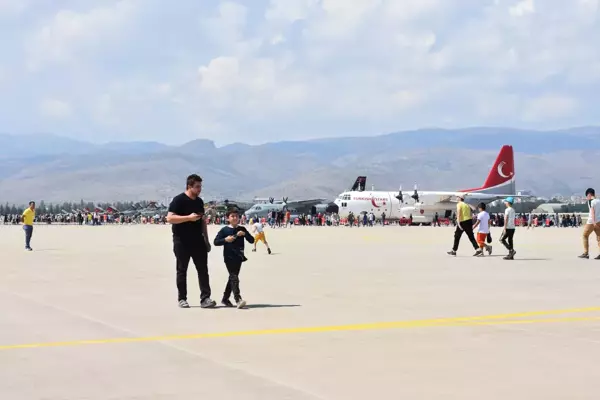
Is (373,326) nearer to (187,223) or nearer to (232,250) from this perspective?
(232,250)

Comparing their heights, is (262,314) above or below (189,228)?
below

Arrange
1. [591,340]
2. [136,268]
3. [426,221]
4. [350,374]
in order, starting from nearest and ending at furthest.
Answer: [350,374] → [591,340] → [136,268] → [426,221]

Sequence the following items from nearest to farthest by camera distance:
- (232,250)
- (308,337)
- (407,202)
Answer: (308,337) → (232,250) → (407,202)

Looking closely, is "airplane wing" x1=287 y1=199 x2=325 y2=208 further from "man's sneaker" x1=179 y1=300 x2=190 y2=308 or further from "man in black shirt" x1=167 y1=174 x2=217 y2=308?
"man's sneaker" x1=179 y1=300 x2=190 y2=308

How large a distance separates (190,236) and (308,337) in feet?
12.2

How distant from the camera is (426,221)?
89.1 meters

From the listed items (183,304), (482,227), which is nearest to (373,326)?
(183,304)

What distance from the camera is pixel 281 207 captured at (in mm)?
96375

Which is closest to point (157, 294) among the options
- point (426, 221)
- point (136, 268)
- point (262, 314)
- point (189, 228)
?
point (189, 228)

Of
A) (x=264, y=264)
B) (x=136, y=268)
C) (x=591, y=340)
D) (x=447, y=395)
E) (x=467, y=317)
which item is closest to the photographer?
(x=447, y=395)

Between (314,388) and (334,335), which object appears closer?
(314,388)

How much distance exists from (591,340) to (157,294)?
7.33 metres

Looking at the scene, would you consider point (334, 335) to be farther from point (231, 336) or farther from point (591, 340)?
point (591, 340)

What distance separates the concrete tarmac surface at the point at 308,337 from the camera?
7.00m
